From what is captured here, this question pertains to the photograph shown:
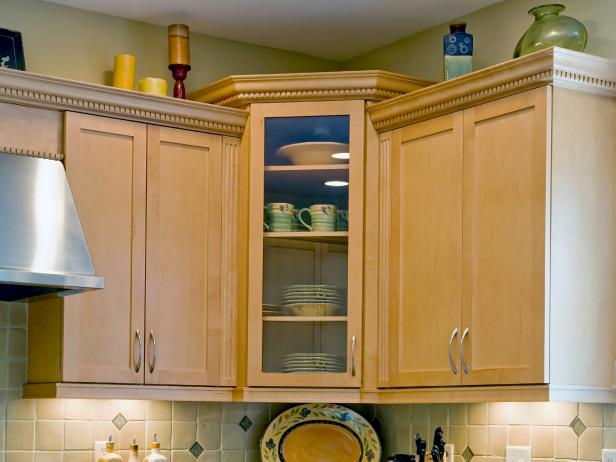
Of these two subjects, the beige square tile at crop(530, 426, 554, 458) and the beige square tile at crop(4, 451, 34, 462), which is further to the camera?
the beige square tile at crop(4, 451, 34, 462)

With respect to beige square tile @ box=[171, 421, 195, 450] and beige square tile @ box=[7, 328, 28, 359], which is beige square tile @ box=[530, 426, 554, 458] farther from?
beige square tile @ box=[7, 328, 28, 359]

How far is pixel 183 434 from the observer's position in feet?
12.4

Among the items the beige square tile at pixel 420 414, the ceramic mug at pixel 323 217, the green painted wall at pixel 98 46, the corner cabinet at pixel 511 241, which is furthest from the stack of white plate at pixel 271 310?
the green painted wall at pixel 98 46

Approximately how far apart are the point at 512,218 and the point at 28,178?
141 centimetres

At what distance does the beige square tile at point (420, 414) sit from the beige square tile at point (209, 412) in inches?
27.0

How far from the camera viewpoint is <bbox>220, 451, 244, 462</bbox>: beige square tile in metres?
3.86

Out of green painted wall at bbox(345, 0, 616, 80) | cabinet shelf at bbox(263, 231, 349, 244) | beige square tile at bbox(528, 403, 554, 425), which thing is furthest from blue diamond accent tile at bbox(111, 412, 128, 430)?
green painted wall at bbox(345, 0, 616, 80)

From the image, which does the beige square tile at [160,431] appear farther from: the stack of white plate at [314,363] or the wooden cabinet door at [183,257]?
the stack of white plate at [314,363]

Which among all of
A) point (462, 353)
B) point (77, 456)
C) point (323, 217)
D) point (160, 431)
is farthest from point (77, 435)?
point (462, 353)

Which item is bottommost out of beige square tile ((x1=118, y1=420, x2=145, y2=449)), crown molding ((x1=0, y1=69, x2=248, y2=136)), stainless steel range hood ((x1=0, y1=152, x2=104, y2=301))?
beige square tile ((x1=118, y1=420, x2=145, y2=449))

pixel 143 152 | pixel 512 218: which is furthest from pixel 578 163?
pixel 143 152

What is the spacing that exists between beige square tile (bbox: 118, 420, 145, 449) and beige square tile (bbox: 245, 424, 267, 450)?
41 centimetres

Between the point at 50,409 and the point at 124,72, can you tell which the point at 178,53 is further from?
the point at 50,409

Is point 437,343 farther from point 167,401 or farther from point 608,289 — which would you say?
point 167,401
